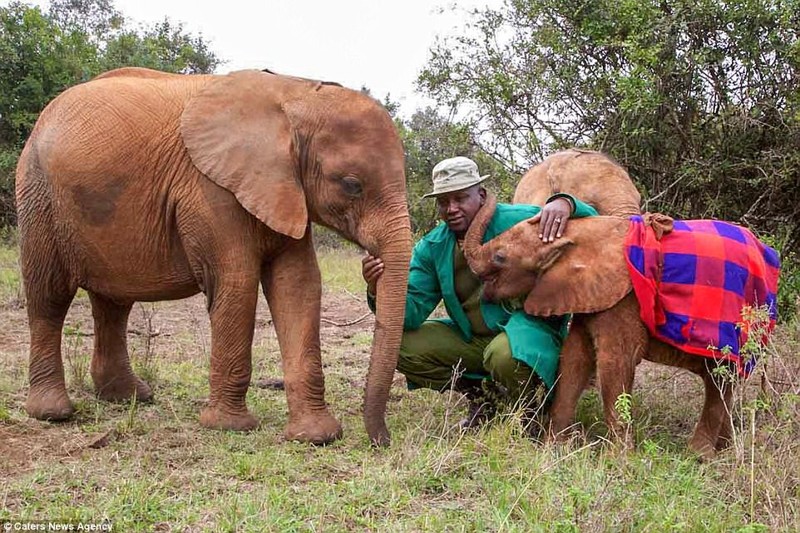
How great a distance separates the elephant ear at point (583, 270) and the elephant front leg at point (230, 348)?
159 centimetres

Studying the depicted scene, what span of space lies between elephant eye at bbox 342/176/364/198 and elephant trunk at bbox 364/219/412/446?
0.25m

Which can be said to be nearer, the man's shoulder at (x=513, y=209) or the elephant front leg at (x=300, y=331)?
the elephant front leg at (x=300, y=331)

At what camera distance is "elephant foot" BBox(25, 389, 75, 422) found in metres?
5.19

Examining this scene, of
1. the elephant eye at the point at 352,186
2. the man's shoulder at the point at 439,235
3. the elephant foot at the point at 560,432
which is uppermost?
the elephant eye at the point at 352,186

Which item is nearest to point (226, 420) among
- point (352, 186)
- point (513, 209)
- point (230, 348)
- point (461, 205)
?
point (230, 348)

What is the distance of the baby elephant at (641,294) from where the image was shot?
4.40 meters

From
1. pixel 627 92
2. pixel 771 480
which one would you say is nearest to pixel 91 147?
pixel 771 480

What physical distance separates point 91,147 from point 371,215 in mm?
1695

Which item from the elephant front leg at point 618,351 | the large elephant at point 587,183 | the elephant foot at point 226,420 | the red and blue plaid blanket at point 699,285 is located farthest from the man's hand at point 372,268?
the large elephant at point 587,183

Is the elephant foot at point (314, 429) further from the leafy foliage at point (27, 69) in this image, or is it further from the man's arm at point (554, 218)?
the leafy foliage at point (27, 69)

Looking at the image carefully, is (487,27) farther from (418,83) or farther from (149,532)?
(149,532)

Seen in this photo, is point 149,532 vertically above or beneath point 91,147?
beneath

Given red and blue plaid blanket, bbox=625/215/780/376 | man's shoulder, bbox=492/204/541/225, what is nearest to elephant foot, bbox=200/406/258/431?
man's shoulder, bbox=492/204/541/225

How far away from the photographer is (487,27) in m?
9.75
